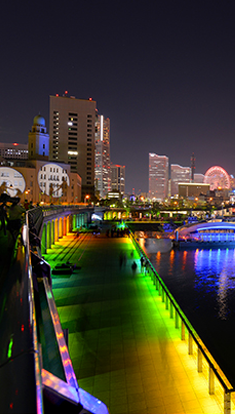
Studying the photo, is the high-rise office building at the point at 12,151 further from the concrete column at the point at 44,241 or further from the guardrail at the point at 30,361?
the guardrail at the point at 30,361

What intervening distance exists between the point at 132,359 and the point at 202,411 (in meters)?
2.47

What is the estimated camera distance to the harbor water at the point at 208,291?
37.5 ft

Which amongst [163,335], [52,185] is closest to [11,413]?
[163,335]

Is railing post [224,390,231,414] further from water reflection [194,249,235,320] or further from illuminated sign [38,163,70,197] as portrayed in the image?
illuminated sign [38,163,70,197]

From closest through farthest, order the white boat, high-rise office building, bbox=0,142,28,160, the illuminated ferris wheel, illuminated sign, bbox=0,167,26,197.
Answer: the white boat
illuminated sign, bbox=0,167,26,197
high-rise office building, bbox=0,142,28,160
the illuminated ferris wheel

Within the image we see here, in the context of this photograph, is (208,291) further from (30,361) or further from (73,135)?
(73,135)

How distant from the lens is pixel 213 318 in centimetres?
1438

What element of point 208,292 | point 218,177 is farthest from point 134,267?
point 218,177

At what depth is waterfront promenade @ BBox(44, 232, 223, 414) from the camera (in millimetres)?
5918

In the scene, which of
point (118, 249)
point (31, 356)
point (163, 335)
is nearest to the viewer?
point (31, 356)

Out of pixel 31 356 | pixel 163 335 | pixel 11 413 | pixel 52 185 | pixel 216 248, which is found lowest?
pixel 216 248

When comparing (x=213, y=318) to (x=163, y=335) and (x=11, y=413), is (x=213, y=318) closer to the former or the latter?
(x=163, y=335)

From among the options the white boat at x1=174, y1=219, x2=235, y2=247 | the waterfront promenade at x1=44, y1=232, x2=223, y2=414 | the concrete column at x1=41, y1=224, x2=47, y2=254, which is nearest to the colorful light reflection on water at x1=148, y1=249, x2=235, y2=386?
the waterfront promenade at x1=44, y1=232, x2=223, y2=414

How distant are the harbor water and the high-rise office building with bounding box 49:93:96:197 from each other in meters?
80.4
